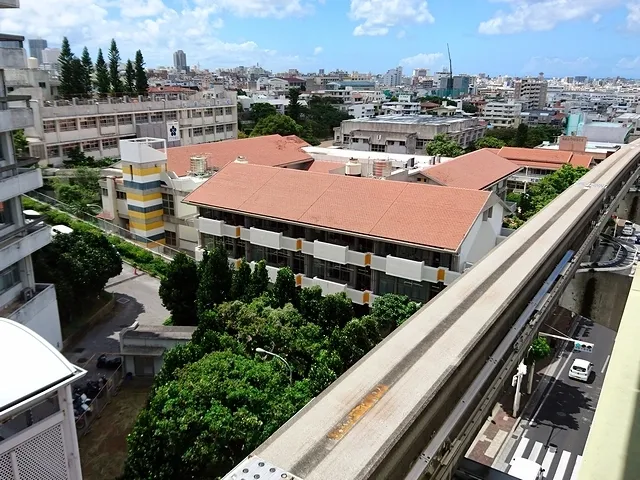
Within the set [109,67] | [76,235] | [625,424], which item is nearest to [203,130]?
[109,67]

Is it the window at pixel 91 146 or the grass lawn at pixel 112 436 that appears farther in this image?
the window at pixel 91 146

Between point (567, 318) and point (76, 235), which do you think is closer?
point (76, 235)

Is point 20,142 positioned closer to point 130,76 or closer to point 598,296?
point 130,76

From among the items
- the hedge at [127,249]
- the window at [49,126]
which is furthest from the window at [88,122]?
the hedge at [127,249]

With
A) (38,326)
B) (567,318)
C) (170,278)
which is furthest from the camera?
(567,318)

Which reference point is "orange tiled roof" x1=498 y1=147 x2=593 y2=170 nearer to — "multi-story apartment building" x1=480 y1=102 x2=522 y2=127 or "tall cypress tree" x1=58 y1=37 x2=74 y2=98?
"tall cypress tree" x1=58 y1=37 x2=74 y2=98

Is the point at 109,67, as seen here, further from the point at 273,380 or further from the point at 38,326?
the point at 273,380

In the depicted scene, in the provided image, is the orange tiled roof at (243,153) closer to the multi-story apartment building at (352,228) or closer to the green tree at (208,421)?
the multi-story apartment building at (352,228)
